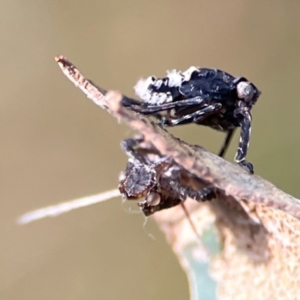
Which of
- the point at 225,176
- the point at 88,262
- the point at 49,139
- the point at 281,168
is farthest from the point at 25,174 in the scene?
the point at 225,176

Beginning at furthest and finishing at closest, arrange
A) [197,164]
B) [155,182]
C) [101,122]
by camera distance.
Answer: [101,122]
[155,182]
[197,164]

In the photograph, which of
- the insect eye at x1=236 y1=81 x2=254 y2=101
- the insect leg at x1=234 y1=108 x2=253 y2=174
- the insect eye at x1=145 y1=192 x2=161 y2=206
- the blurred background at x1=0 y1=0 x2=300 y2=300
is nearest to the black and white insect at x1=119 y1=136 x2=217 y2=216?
the insect eye at x1=145 y1=192 x2=161 y2=206

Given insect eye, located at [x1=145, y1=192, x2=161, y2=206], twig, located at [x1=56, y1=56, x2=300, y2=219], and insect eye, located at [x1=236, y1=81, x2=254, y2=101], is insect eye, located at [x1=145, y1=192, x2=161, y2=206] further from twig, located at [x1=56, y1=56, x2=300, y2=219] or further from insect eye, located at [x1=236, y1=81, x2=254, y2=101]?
insect eye, located at [x1=236, y1=81, x2=254, y2=101]

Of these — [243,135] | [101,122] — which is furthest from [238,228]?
[101,122]

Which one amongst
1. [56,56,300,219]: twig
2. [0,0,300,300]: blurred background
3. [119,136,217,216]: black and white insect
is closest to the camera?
[56,56,300,219]: twig

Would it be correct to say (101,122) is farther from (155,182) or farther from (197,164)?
(197,164)

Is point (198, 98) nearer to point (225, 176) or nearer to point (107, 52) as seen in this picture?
point (225, 176)

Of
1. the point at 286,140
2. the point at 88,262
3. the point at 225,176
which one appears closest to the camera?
the point at 225,176
